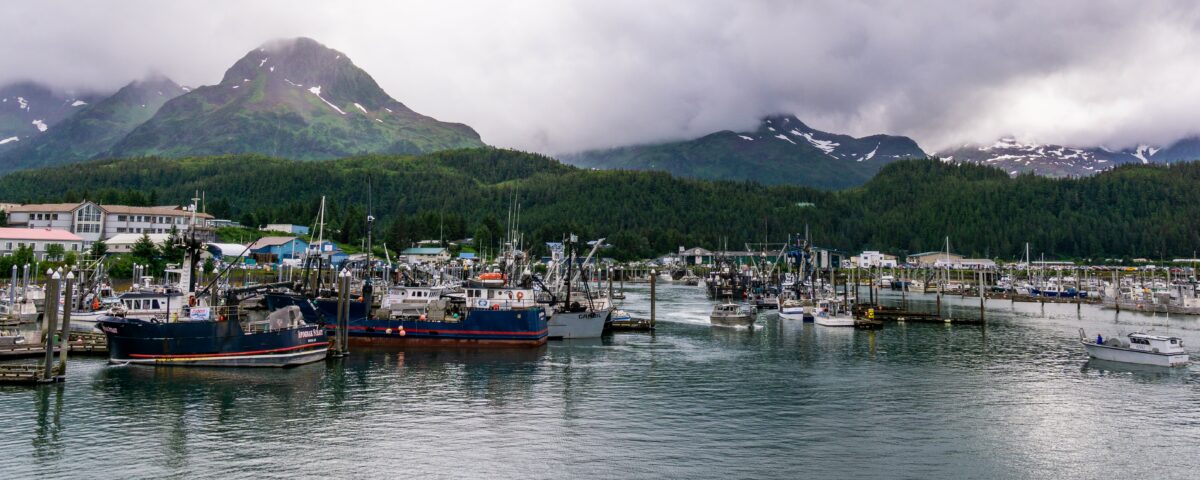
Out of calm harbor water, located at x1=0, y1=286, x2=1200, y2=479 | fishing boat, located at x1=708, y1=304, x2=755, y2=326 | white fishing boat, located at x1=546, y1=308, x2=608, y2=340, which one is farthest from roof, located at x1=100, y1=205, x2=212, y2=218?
calm harbor water, located at x1=0, y1=286, x2=1200, y2=479

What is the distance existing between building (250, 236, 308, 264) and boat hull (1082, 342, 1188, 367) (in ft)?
456

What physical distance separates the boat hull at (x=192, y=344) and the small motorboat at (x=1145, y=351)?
2510 inches

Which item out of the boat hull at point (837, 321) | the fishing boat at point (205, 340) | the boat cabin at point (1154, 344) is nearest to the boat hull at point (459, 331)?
the fishing boat at point (205, 340)

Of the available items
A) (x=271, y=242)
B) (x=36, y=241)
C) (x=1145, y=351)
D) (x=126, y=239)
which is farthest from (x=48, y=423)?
(x=126, y=239)

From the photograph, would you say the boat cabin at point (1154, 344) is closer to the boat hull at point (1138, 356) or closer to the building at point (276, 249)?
the boat hull at point (1138, 356)

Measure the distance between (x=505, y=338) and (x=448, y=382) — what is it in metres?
16.1

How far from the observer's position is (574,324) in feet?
237

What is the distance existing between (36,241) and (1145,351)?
6134 inches

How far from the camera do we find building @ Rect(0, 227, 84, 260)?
403 ft

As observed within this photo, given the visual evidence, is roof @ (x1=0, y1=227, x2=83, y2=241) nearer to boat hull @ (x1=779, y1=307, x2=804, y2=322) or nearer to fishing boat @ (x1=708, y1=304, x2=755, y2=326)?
fishing boat @ (x1=708, y1=304, x2=755, y2=326)

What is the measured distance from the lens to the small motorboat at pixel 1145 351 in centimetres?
5728

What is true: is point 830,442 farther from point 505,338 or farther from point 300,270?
point 300,270

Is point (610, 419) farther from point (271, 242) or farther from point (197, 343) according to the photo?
point (271, 242)

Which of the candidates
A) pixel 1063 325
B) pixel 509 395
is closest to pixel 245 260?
pixel 509 395
